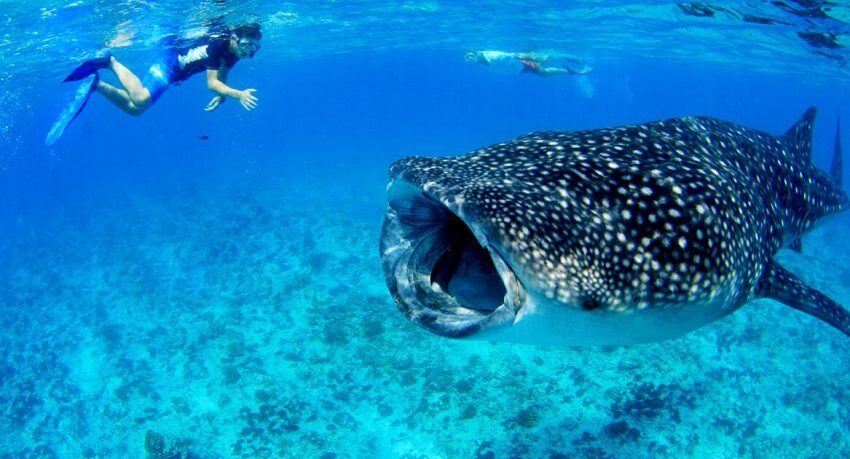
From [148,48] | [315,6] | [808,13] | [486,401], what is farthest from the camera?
[148,48]

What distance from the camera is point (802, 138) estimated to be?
677 cm

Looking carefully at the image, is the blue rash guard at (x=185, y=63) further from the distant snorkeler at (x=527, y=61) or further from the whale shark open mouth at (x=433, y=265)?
the distant snorkeler at (x=527, y=61)

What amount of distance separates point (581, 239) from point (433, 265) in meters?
1.12

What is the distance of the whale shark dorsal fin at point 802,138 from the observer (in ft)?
20.4

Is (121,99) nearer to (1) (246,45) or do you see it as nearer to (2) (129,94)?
(2) (129,94)

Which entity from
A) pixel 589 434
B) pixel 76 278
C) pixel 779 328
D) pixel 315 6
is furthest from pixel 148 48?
pixel 779 328

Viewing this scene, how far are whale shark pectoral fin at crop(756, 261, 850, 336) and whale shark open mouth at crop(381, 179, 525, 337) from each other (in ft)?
7.67

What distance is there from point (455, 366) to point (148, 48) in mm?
26341

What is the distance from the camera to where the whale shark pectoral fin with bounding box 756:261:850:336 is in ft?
13.8

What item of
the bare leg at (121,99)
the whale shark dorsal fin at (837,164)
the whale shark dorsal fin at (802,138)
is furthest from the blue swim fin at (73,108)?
the whale shark dorsal fin at (837,164)

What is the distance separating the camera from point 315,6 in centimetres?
2388

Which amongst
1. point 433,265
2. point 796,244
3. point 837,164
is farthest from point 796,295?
point 837,164

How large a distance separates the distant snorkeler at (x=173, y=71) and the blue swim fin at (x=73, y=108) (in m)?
0.09

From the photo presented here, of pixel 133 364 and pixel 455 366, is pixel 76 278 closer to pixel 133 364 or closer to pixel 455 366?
pixel 133 364
